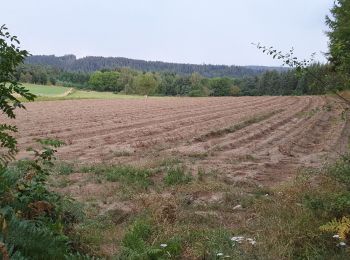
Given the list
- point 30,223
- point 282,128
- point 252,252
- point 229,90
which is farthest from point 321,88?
point 229,90

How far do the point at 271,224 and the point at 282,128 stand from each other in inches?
611

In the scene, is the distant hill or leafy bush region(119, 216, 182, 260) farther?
the distant hill

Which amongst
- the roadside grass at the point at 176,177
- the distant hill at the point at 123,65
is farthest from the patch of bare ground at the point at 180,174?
the distant hill at the point at 123,65

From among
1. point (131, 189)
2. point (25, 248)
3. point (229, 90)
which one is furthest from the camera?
point (229, 90)

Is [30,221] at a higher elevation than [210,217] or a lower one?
higher

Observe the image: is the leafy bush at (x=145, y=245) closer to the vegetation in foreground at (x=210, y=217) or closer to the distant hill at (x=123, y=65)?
the vegetation in foreground at (x=210, y=217)

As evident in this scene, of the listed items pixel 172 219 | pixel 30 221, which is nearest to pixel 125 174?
pixel 172 219

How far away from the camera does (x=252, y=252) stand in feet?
16.5

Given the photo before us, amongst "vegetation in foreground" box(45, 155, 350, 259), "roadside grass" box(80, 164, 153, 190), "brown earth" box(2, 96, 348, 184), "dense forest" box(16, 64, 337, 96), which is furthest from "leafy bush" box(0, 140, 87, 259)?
"dense forest" box(16, 64, 337, 96)

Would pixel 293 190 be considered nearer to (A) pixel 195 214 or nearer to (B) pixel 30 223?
(A) pixel 195 214

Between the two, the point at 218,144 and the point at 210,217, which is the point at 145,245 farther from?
the point at 218,144

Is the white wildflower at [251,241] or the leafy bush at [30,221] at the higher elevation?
the leafy bush at [30,221]

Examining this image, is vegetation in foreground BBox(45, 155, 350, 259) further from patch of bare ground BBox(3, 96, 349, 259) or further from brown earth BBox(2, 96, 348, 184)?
brown earth BBox(2, 96, 348, 184)

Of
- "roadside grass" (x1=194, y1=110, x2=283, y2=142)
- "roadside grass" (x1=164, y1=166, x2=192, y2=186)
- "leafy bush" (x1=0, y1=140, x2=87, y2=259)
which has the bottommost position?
"roadside grass" (x1=194, y1=110, x2=283, y2=142)
